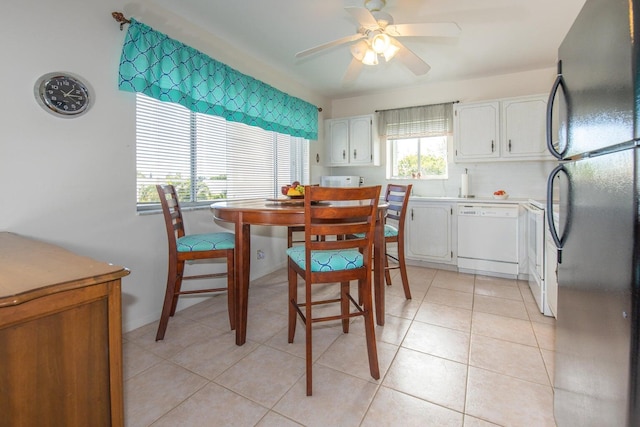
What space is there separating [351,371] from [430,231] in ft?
8.06

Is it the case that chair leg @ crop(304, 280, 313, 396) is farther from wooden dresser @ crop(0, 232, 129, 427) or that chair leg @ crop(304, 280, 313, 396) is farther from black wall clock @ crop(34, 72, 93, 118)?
black wall clock @ crop(34, 72, 93, 118)

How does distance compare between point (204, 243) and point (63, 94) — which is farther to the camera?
point (204, 243)

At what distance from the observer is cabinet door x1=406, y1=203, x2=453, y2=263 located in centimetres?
361

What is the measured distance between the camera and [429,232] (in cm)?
371

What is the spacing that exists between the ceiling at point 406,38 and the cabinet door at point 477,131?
0.47 meters

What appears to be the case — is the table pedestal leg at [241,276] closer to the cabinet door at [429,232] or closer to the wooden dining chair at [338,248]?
the wooden dining chair at [338,248]

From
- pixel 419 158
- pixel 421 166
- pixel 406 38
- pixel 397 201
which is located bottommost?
pixel 397 201

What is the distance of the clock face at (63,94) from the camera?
1702 millimetres

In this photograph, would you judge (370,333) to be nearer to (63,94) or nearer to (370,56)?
(370,56)

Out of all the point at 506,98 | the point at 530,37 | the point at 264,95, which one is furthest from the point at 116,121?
the point at 506,98

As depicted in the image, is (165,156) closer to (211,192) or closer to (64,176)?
(211,192)

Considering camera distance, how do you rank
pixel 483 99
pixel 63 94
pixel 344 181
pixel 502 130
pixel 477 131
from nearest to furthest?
pixel 63 94 → pixel 502 130 → pixel 477 131 → pixel 483 99 → pixel 344 181

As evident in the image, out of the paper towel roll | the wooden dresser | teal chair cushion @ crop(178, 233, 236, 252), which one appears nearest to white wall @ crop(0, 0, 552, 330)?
teal chair cushion @ crop(178, 233, 236, 252)

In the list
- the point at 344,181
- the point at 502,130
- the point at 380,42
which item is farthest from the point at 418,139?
the point at 380,42
